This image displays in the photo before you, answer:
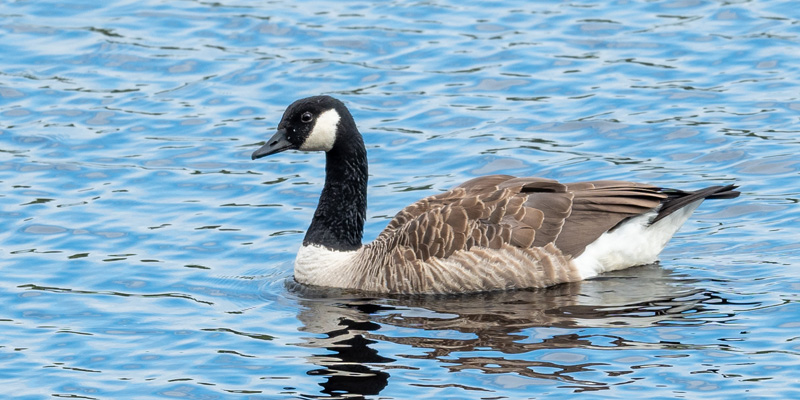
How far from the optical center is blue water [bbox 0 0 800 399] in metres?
11.9

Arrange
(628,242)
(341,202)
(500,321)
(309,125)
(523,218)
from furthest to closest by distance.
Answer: (341,202)
(309,125)
(628,242)
(523,218)
(500,321)

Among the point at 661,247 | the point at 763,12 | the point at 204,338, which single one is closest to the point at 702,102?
the point at 763,12

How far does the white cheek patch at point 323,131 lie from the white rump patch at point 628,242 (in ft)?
9.69

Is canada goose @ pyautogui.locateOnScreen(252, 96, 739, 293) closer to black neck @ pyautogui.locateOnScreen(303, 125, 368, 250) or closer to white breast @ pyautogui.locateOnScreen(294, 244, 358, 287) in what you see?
white breast @ pyautogui.locateOnScreen(294, 244, 358, 287)

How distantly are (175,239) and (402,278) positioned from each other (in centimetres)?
320

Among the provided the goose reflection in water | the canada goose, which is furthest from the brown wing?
the goose reflection in water

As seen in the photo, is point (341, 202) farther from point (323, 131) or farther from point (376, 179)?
point (376, 179)

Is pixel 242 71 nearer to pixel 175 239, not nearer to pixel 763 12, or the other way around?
pixel 175 239

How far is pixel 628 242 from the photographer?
14.4 m

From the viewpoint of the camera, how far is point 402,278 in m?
14.2

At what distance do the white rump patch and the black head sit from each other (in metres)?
2.98

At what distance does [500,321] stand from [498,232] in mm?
1405

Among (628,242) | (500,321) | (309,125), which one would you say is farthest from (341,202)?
(628,242)

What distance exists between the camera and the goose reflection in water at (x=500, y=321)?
1170 centimetres
